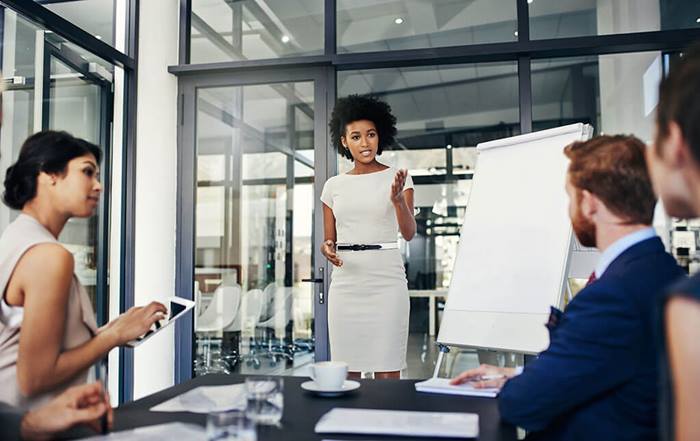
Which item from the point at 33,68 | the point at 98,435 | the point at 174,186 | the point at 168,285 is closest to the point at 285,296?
the point at 168,285

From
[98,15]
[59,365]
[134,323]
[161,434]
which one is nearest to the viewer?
[161,434]

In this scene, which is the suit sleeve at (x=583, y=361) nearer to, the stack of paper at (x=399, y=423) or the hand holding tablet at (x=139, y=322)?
the stack of paper at (x=399, y=423)

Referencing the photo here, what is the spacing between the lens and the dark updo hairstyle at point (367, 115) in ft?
10.4

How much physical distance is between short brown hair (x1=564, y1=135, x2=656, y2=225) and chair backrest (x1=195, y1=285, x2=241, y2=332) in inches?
123

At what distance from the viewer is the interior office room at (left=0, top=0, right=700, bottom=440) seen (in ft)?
12.4

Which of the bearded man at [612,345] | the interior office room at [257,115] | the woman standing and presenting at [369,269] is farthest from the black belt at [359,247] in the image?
the bearded man at [612,345]

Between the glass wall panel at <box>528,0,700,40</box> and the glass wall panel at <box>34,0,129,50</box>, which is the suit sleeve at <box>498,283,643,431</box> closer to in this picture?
the glass wall panel at <box>528,0,700,40</box>

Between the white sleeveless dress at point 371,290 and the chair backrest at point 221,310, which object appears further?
the chair backrest at point 221,310

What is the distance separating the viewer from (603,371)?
1146mm

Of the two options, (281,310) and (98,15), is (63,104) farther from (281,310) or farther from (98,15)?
(281,310)

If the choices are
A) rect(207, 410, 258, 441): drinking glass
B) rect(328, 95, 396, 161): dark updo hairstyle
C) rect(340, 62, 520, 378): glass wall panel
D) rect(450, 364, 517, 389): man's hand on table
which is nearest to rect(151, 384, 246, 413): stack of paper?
rect(207, 410, 258, 441): drinking glass

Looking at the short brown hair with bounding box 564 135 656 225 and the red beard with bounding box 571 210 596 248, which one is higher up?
the short brown hair with bounding box 564 135 656 225

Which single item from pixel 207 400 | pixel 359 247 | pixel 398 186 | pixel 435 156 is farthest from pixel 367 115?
pixel 435 156

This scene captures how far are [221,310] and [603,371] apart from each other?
335 cm
